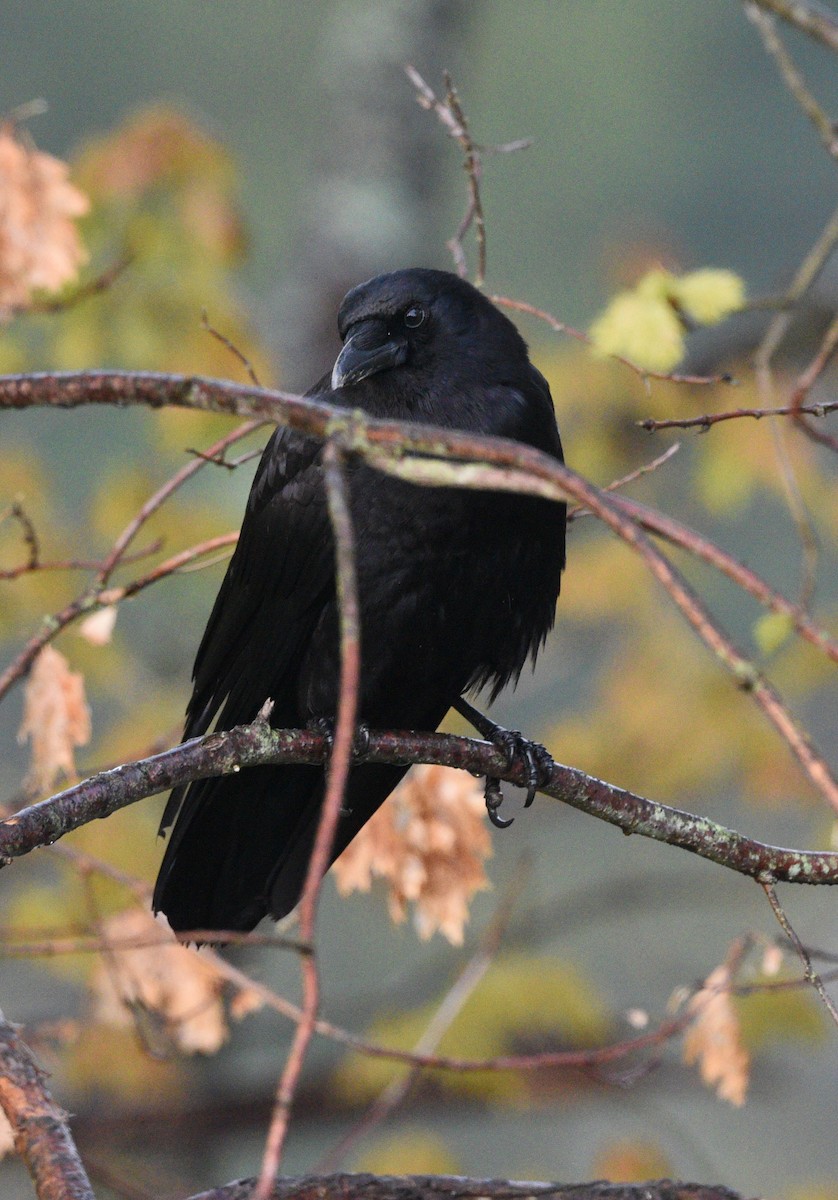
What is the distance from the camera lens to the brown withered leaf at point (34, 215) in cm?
319

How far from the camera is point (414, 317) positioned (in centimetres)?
282

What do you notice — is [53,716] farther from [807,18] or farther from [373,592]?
[807,18]

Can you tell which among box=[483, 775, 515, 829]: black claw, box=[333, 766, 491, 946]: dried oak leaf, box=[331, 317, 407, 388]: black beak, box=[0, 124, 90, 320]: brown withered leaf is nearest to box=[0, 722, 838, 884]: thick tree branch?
box=[333, 766, 491, 946]: dried oak leaf

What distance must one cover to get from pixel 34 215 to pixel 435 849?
167 cm

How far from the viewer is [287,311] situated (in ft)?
19.2

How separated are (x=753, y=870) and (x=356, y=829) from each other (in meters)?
1.10

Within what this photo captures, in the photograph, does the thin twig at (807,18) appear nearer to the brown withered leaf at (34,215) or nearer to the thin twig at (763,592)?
the thin twig at (763,592)

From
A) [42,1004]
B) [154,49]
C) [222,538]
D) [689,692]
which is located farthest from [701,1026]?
[154,49]

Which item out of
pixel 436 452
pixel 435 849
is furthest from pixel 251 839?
pixel 436 452

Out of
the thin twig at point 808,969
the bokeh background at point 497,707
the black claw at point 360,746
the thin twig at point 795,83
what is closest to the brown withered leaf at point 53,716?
the bokeh background at point 497,707

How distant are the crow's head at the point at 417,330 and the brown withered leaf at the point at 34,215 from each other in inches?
29.8

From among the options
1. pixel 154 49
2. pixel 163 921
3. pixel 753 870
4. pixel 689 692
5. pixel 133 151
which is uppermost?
pixel 154 49

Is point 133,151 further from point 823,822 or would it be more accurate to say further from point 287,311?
point 823,822

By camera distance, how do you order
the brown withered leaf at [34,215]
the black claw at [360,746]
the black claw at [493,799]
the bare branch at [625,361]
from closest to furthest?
the bare branch at [625,361], the black claw at [360,746], the black claw at [493,799], the brown withered leaf at [34,215]
